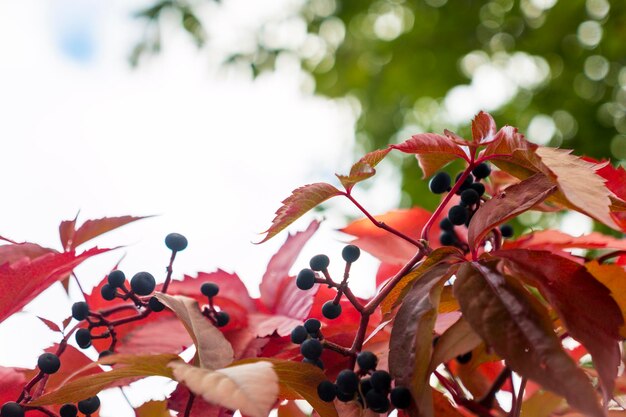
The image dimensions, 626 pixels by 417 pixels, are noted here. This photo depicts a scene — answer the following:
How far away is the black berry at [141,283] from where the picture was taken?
1.47 ft

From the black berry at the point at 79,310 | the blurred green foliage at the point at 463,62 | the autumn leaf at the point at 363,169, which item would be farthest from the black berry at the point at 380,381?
the blurred green foliage at the point at 463,62

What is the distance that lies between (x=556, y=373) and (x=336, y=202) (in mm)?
2342

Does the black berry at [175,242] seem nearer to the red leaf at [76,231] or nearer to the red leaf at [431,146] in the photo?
the red leaf at [76,231]

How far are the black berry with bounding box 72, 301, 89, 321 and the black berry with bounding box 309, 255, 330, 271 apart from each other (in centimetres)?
15

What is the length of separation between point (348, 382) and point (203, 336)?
0.08 metres

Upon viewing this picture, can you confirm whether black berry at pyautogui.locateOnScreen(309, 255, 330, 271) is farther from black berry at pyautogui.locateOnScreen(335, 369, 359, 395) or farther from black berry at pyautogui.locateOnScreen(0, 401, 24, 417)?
black berry at pyautogui.locateOnScreen(0, 401, 24, 417)

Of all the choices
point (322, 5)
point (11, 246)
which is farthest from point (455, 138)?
point (322, 5)

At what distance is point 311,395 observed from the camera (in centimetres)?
37

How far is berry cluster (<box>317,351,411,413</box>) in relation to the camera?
34 centimetres

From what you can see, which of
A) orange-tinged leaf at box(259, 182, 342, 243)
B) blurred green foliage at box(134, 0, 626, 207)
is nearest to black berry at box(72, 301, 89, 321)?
orange-tinged leaf at box(259, 182, 342, 243)

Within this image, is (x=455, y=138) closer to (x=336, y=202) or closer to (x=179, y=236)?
(x=179, y=236)

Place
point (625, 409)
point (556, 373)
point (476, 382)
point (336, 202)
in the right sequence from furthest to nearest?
point (336, 202) → point (476, 382) → point (625, 409) → point (556, 373)

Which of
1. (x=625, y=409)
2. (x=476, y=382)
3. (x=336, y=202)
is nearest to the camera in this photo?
(x=625, y=409)

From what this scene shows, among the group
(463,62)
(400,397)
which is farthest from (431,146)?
(463,62)
